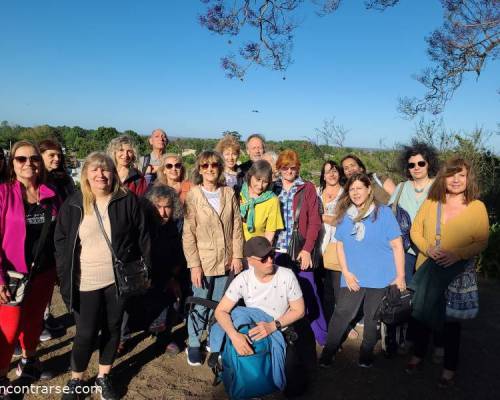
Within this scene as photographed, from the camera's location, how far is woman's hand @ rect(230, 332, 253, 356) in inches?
110

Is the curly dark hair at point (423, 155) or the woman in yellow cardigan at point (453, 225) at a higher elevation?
the curly dark hair at point (423, 155)

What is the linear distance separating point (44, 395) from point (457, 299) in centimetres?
355

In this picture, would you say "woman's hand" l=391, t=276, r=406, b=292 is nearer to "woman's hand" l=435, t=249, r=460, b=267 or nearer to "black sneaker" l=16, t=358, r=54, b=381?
"woman's hand" l=435, t=249, r=460, b=267

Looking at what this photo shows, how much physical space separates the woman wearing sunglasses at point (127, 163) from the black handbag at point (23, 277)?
1.06m

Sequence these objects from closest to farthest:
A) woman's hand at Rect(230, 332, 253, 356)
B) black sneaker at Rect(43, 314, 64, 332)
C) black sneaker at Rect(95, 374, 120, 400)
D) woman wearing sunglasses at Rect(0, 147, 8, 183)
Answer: woman's hand at Rect(230, 332, 253, 356) → woman wearing sunglasses at Rect(0, 147, 8, 183) → black sneaker at Rect(95, 374, 120, 400) → black sneaker at Rect(43, 314, 64, 332)

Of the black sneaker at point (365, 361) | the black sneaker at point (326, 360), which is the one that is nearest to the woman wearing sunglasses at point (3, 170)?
the black sneaker at point (326, 360)

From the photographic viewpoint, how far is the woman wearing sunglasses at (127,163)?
13.2ft

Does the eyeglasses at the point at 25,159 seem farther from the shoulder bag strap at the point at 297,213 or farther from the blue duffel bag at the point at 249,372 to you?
the shoulder bag strap at the point at 297,213

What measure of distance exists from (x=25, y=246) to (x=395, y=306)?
3.14 meters

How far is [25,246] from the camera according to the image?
116 inches

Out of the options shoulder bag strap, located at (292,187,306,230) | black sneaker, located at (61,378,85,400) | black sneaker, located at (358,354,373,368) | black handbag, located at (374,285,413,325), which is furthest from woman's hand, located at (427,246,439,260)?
black sneaker, located at (61,378,85,400)

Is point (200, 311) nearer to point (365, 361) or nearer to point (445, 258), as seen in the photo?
point (365, 361)

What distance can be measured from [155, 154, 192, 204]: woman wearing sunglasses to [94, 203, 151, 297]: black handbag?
46.1 inches

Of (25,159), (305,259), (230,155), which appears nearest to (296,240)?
(305,259)
